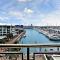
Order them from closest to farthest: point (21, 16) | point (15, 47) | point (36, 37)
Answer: point (15, 47) < point (36, 37) < point (21, 16)

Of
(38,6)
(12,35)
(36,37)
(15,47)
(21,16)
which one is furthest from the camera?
(38,6)

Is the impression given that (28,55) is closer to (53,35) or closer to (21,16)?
(53,35)

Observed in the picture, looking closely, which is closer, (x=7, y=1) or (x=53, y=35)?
(x=53, y=35)

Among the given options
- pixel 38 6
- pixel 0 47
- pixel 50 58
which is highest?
pixel 38 6

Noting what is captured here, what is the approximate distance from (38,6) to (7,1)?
413cm

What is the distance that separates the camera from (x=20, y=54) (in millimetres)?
2584

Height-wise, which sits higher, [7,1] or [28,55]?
[7,1]

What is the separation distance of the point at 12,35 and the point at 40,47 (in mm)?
3788

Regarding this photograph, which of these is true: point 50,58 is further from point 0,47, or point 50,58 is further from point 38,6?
point 38,6

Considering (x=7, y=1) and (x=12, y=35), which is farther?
(x=7, y=1)

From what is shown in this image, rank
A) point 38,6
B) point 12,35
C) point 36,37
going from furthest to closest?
point 38,6, point 36,37, point 12,35

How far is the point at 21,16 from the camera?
11406 millimetres

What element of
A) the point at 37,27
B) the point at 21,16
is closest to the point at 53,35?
the point at 37,27

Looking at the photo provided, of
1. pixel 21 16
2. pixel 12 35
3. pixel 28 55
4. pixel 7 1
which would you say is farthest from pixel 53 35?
pixel 21 16
